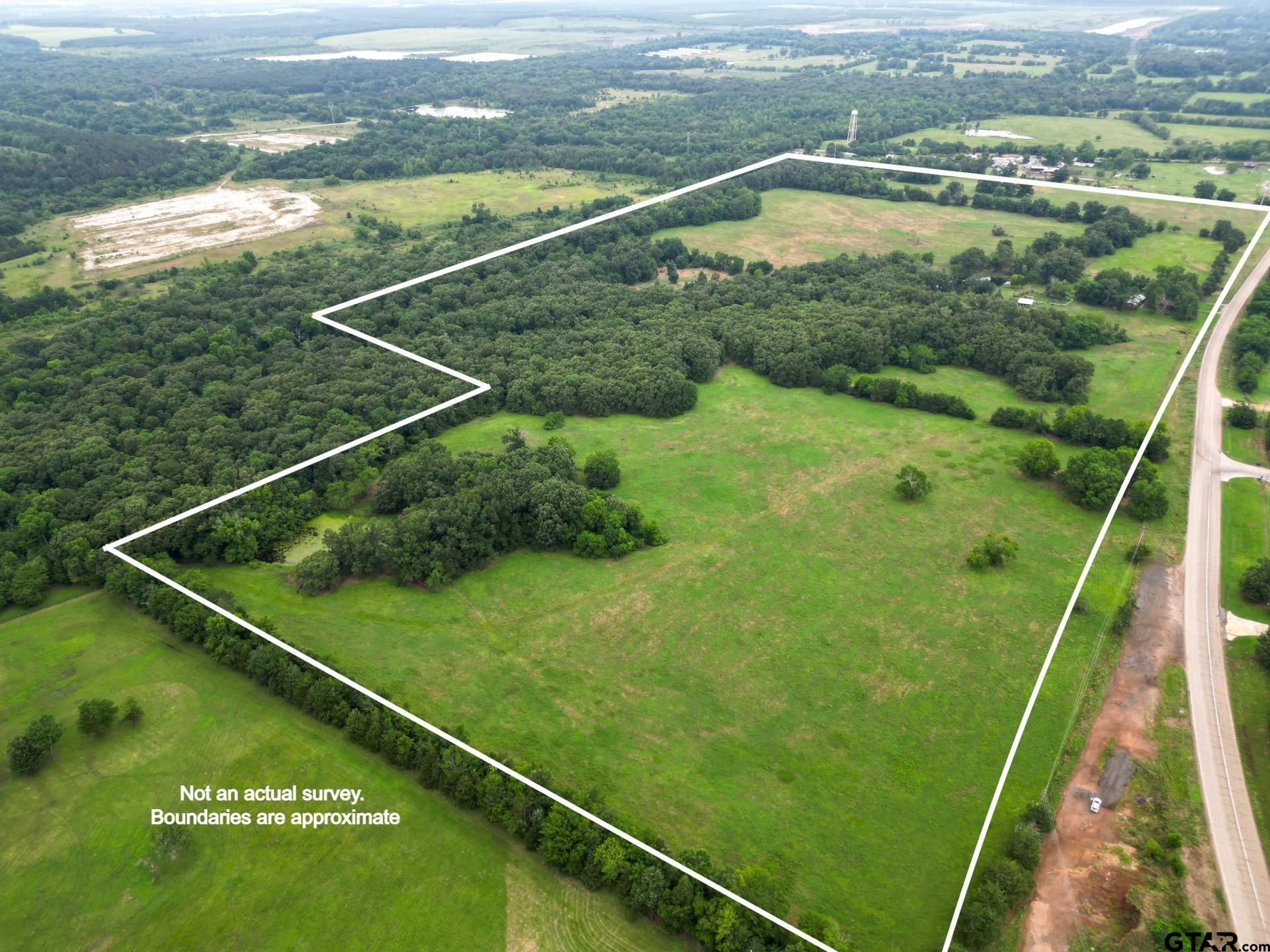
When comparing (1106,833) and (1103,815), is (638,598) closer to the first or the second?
(1103,815)

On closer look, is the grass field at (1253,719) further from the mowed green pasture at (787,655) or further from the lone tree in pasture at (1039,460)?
the lone tree in pasture at (1039,460)

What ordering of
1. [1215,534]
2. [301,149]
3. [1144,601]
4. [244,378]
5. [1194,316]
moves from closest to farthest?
1. [1144,601]
2. [1215,534]
3. [244,378]
4. [1194,316]
5. [301,149]

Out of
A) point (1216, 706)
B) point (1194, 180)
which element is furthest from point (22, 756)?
point (1194, 180)

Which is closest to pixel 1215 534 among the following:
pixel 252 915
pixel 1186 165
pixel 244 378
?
pixel 252 915

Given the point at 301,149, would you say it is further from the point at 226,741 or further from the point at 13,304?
the point at 226,741

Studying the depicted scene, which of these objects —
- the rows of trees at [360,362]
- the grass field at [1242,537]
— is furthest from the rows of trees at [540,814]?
the grass field at [1242,537]

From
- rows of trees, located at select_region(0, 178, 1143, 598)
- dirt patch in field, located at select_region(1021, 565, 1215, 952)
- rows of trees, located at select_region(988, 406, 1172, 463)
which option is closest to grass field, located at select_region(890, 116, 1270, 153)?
rows of trees, located at select_region(0, 178, 1143, 598)

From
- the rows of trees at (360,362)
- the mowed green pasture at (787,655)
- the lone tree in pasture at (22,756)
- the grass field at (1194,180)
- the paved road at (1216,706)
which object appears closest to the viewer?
the paved road at (1216,706)
